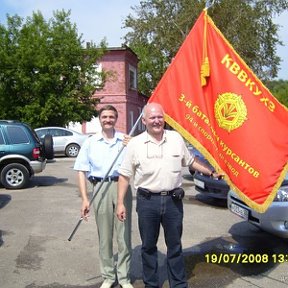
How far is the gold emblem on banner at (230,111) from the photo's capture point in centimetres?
452

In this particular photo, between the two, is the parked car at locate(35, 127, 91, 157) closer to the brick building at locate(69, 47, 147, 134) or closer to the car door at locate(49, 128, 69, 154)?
the car door at locate(49, 128, 69, 154)

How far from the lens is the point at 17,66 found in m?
21.5

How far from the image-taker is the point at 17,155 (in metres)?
11.4

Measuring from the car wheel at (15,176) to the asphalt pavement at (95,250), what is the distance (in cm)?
214

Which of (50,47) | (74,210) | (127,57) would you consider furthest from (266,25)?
(74,210)

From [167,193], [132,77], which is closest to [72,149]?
[132,77]

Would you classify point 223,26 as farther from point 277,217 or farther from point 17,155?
point 277,217

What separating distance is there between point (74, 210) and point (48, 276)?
11.9 ft

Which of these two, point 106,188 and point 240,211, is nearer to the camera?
point 106,188

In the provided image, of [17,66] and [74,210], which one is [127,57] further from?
[74,210]

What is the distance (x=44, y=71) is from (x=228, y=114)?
18378 mm
